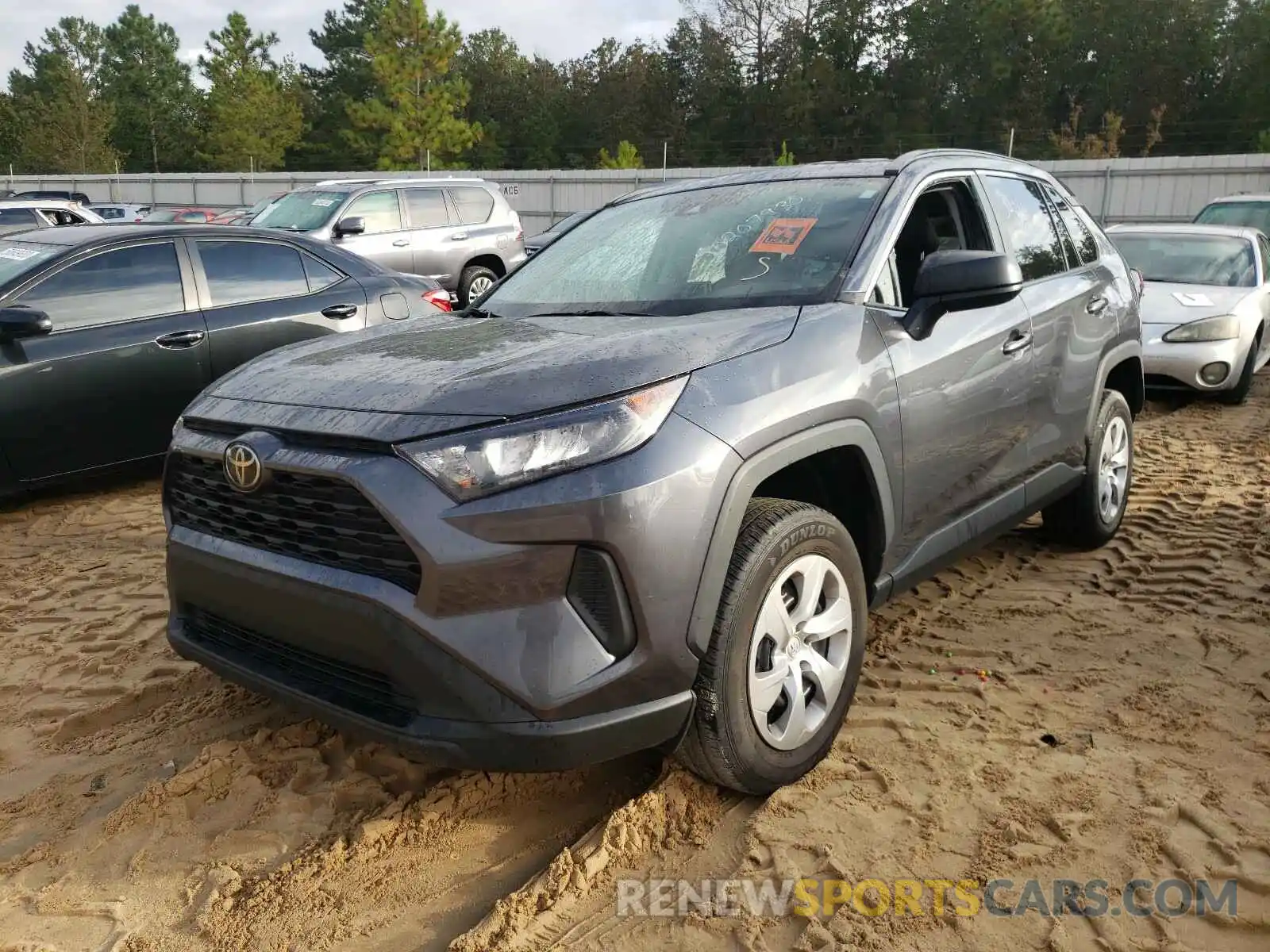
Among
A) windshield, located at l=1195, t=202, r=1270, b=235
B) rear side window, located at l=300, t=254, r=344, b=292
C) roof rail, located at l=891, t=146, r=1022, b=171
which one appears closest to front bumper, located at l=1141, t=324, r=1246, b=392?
roof rail, located at l=891, t=146, r=1022, b=171

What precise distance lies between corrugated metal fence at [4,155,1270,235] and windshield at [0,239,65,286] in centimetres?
759

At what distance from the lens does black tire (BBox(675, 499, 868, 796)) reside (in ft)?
7.73

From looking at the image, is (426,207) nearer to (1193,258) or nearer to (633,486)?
(1193,258)

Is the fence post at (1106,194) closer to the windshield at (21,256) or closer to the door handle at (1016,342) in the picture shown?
the door handle at (1016,342)

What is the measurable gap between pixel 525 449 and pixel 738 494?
1.71 feet

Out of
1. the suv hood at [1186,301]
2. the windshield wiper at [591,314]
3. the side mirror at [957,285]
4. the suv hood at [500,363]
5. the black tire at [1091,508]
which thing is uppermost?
the side mirror at [957,285]

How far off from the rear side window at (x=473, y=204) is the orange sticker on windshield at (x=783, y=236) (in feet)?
32.7

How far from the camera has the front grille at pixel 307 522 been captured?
2.21 metres

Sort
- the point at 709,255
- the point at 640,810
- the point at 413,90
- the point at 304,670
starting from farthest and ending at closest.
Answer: the point at 413,90
the point at 709,255
the point at 640,810
the point at 304,670

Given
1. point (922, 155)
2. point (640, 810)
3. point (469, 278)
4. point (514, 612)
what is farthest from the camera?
point (469, 278)

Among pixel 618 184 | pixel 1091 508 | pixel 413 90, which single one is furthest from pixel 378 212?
pixel 413 90

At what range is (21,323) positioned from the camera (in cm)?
489

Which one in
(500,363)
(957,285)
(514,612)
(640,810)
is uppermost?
(957,285)

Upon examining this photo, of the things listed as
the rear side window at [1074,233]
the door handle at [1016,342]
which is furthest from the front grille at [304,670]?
→ the rear side window at [1074,233]
